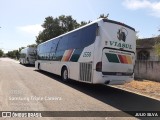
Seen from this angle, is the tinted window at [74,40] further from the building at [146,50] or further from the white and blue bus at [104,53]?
the building at [146,50]

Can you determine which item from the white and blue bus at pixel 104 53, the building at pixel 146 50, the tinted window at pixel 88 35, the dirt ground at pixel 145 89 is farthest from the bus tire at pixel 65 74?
the building at pixel 146 50

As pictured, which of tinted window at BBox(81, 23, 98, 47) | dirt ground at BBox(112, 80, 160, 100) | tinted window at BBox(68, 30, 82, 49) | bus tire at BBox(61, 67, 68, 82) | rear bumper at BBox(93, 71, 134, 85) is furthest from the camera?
bus tire at BBox(61, 67, 68, 82)

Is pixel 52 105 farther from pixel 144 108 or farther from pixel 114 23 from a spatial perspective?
pixel 114 23

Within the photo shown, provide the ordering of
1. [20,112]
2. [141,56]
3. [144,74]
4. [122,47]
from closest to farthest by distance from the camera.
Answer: [20,112], [122,47], [144,74], [141,56]

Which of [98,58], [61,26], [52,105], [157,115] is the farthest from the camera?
[61,26]

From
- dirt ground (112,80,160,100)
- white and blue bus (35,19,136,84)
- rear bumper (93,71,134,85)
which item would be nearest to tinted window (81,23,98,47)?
white and blue bus (35,19,136,84)

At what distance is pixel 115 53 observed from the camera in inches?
459

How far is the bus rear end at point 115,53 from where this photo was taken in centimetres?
1120

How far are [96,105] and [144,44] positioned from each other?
90.1 feet

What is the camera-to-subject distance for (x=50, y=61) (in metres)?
20.4

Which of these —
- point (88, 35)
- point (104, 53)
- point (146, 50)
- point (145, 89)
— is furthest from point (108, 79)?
point (146, 50)

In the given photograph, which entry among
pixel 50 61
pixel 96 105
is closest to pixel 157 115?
pixel 96 105

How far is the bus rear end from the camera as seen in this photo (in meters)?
11.2

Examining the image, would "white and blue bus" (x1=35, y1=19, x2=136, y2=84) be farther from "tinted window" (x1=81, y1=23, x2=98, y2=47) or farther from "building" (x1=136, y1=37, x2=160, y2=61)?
"building" (x1=136, y1=37, x2=160, y2=61)
